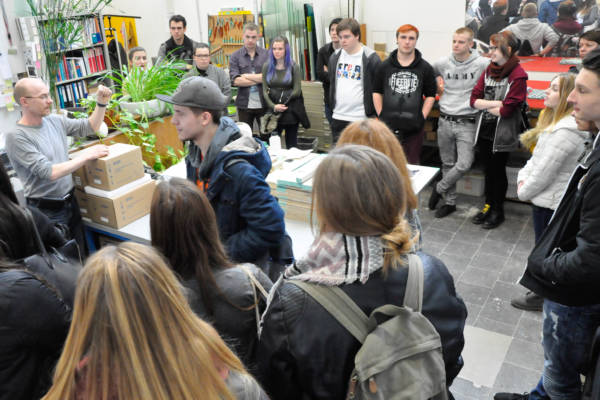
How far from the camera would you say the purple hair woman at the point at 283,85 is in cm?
523

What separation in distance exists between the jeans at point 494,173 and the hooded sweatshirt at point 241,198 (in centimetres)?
287

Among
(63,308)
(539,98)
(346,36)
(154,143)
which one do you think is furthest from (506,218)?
(63,308)

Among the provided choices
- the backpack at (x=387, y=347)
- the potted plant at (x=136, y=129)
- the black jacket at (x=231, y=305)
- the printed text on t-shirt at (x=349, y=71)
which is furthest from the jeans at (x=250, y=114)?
the backpack at (x=387, y=347)

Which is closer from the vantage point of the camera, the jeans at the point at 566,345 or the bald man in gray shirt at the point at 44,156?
the jeans at the point at 566,345

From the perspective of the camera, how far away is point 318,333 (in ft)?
3.87

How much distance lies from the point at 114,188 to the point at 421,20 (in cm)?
475

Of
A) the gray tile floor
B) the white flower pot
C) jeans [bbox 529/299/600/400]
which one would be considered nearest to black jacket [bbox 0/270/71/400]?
jeans [bbox 529/299/600/400]

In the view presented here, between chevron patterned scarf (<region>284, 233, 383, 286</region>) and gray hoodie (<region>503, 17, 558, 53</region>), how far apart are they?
5.27m

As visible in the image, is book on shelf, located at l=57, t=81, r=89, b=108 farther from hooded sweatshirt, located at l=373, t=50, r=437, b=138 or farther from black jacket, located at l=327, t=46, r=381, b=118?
hooded sweatshirt, located at l=373, t=50, r=437, b=138

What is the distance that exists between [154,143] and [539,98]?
3.56 m

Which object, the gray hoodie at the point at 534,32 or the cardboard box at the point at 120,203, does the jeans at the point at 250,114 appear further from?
the gray hoodie at the point at 534,32

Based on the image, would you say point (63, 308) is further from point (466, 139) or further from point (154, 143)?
point (466, 139)

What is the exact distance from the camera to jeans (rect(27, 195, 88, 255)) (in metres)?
2.96

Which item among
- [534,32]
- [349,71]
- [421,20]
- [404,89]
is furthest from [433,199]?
[421,20]
